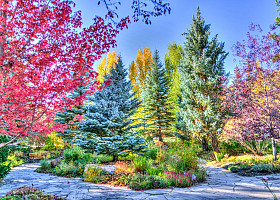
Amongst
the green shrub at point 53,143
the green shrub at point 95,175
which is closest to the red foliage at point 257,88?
the green shrub at point 95,175

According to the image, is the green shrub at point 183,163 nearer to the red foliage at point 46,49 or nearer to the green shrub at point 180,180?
the green shrub at point 180,180

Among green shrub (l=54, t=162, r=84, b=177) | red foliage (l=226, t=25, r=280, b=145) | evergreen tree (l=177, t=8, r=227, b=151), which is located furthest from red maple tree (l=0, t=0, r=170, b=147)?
evergreen tree (l=177, t=8, r=227, b=151)

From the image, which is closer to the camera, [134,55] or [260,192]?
[260,192]

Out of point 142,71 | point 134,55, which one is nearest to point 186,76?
point 142,71

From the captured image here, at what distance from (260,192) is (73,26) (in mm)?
6136

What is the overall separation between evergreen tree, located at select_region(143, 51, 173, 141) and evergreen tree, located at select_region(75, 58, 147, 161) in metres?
6.17

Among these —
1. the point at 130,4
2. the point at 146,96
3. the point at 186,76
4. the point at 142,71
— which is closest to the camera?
the point at 130,4

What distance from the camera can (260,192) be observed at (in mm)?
3703

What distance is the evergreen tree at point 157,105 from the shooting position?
47.5ft

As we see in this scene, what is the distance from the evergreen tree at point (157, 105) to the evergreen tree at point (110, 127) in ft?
20.2

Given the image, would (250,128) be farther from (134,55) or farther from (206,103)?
(134,55)

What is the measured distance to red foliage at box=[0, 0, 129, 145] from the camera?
11.1ft

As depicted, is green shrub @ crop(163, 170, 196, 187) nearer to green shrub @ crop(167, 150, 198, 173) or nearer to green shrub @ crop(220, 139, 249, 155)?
green shrub @ crop(167, 150, 198, 173)

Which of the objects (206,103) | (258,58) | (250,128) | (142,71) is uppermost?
(142,71)
